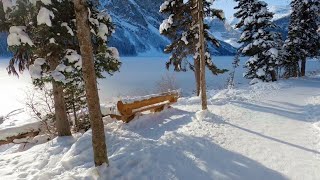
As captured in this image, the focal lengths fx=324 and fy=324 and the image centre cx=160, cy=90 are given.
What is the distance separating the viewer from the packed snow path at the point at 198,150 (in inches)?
326

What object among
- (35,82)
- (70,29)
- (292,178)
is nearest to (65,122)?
(35,82)

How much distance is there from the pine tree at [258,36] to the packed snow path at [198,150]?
1366 centimetres

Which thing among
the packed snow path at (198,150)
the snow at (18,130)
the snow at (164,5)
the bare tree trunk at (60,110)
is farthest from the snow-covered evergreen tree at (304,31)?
the bare tree trunk at (60,110)

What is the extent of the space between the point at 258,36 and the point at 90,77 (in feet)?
79.8

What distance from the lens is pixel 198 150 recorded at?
998 centimetres

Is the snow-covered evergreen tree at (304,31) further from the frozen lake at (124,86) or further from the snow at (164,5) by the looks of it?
the snow at (164,5)

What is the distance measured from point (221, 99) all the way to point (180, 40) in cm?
560

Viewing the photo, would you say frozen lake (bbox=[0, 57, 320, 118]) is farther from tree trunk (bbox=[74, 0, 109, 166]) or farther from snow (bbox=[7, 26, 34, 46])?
tree trunk (bbox=[74, 0, 109, 166])

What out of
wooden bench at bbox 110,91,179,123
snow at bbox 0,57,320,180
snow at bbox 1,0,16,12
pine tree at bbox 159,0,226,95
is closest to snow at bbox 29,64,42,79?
snow at bbox 0,57,320,180

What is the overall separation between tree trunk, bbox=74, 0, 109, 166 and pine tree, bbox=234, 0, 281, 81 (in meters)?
23.2

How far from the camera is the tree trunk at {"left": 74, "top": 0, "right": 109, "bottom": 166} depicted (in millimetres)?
7590

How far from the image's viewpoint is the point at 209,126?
1292 cm

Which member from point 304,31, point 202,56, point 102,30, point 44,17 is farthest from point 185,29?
point 304,31

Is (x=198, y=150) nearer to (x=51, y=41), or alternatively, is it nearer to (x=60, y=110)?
(x=60, y=110)
